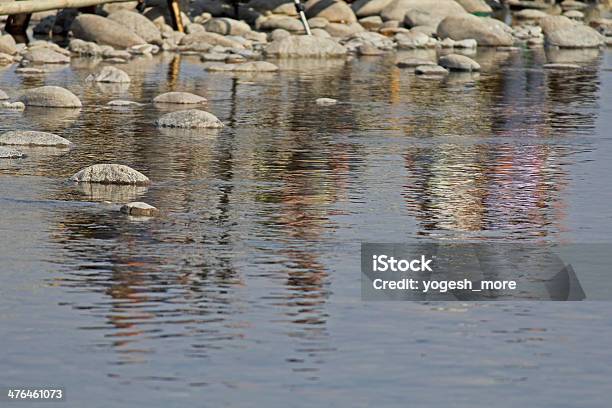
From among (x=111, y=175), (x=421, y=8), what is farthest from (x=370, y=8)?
(x=111, y=175)

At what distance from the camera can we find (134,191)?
14.0m

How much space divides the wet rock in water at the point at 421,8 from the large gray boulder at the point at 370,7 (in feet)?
0.90

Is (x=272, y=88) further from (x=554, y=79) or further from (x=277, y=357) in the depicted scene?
(x=277, y=357)

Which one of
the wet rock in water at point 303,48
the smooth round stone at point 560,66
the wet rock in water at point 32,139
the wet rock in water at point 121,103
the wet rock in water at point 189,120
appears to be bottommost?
the smooth round stone at point 560,66

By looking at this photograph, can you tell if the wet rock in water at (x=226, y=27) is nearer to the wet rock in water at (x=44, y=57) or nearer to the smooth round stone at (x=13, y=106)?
the wet rock in water at (x=44, y=57)

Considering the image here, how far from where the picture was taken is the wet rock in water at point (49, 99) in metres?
22.0

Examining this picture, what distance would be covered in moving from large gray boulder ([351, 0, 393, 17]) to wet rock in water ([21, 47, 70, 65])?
50.0ft

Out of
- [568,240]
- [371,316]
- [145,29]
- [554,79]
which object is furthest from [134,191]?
[145,29]

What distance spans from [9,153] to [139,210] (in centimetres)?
384

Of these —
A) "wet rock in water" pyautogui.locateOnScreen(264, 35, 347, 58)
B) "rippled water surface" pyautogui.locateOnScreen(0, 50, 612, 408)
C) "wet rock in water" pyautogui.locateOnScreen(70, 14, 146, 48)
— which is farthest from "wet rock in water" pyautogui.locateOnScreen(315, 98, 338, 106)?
"wet rock in water" pyautogui.locateOnScreen(70, 14, 146, 48)

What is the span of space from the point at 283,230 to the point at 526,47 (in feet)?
93.7

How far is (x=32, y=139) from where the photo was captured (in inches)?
684

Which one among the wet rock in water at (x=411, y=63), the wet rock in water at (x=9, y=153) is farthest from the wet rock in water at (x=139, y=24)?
the wet rock in water at (x=9, y=153)

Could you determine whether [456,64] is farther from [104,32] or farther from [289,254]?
[289,254]
